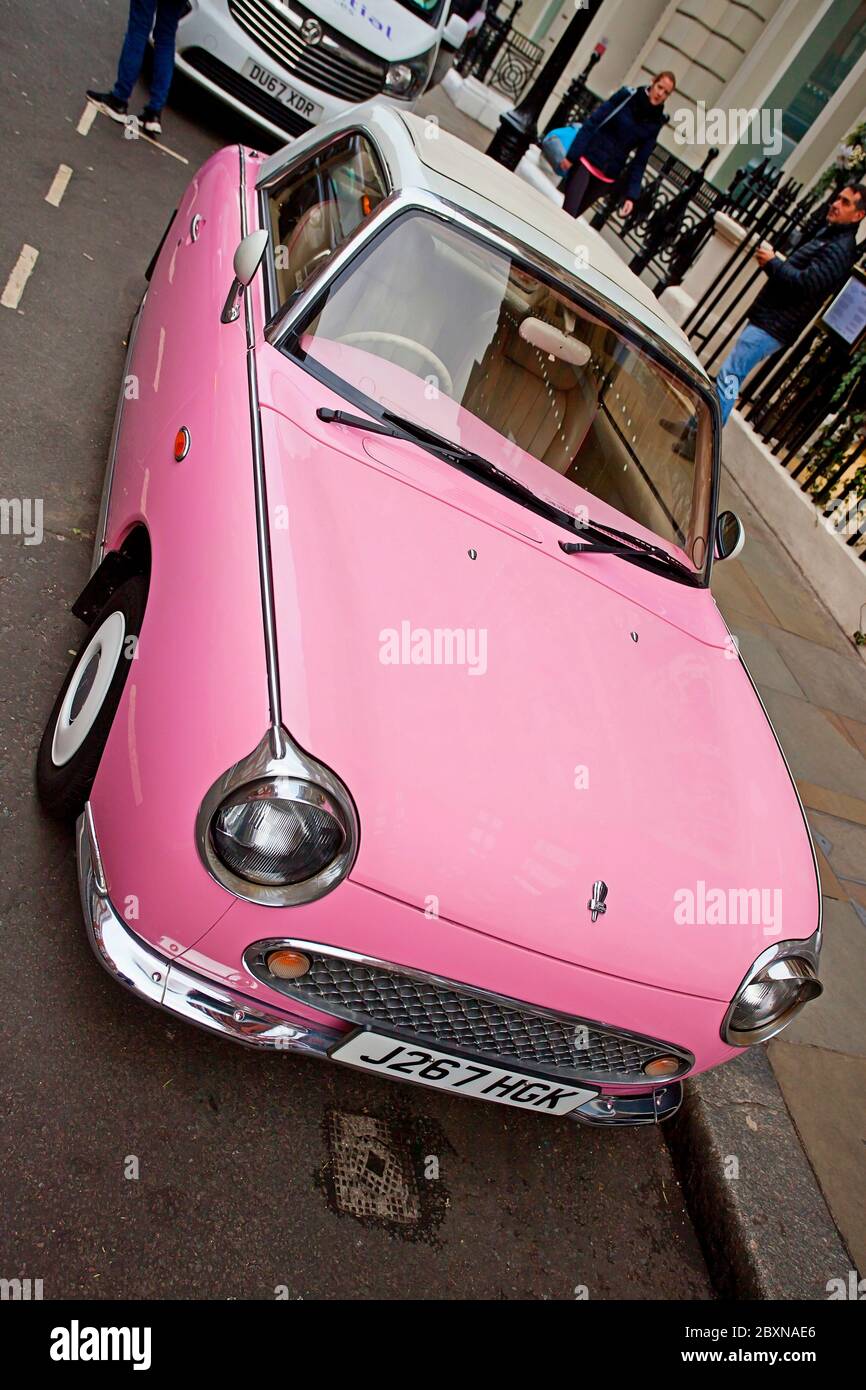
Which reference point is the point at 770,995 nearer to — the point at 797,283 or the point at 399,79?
the point at 797,283

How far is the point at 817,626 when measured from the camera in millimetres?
6449

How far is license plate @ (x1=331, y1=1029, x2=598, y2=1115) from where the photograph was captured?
78.4 inches

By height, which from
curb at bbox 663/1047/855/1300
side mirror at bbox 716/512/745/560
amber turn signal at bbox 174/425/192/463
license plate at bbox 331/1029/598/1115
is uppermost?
side mirror at bbox 716/512/745/560

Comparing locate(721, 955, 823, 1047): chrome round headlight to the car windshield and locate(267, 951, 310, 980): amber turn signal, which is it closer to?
locate(267, 951, 310, 980): amber turn signal

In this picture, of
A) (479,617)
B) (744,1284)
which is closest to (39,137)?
(479,617)

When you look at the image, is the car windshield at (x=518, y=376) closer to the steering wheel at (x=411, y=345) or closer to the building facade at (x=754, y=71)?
the steering wheel at (x=411, y=345)

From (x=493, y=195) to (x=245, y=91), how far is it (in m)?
5.17

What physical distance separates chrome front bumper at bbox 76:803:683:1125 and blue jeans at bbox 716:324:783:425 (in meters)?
5.93

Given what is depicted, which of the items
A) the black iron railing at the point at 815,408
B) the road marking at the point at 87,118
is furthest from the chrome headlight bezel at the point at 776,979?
the road marking at the point at 87,118

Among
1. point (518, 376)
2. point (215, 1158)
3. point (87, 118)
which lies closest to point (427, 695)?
point (215, 1158)

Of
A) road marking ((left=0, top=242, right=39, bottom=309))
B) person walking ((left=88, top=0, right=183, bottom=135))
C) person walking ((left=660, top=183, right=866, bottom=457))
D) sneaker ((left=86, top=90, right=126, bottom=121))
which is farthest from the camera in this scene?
sneaker ((left=86, top=90, right=126, bottom=121))

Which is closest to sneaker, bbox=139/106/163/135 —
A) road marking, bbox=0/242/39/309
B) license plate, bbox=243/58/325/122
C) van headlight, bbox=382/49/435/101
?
license plate, bbox=243/58/325/122

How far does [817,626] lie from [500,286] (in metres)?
4.34

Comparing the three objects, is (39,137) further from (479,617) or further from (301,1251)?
(301,1251)
